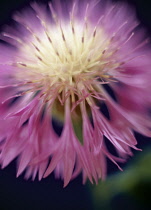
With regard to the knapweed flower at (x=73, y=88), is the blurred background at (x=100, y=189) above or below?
below

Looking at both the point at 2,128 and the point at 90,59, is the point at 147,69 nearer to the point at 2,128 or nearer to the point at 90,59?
the point at 90,59

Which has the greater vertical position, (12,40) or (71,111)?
(12,40)

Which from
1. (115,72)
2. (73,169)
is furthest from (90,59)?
(73,169)

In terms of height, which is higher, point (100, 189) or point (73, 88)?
point (73, 88)
